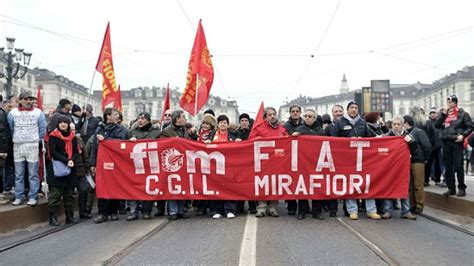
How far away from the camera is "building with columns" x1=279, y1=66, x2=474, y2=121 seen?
8494 centimetres

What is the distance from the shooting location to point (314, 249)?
18.8ft

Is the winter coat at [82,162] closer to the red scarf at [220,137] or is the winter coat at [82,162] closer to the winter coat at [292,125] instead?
the red scarf at [220,137]

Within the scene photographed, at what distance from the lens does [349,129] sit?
8555 mm

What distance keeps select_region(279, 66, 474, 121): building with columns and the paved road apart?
52694 millimetres

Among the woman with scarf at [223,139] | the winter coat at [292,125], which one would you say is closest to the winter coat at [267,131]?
the winter coat at [292,125]

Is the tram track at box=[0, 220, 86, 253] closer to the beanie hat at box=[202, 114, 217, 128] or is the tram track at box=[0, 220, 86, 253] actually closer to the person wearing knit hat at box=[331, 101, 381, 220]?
the beanie hat at box=[202, 114, 217, 128]

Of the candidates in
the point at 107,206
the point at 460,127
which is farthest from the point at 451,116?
the point at 107,206

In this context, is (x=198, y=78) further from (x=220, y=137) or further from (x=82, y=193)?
(x=82, y=193)

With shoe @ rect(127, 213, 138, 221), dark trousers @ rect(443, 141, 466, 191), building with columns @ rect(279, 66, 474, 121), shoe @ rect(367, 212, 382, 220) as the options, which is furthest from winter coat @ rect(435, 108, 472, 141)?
building with columns @ rect(279, 66, 474, 121)

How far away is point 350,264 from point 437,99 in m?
102

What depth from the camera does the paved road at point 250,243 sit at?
5.32 metres

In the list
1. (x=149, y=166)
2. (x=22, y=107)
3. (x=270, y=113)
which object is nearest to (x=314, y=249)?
(x=270, y=113)

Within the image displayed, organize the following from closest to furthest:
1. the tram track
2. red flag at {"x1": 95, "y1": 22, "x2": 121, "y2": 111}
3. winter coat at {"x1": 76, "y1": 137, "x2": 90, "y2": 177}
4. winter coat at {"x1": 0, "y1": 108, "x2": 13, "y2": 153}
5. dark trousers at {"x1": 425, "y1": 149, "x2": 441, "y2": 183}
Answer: the tram track → winter coat at {"x1": 0, "y1": 108, "x2": 13, "y2": 153} → winter coat at {"x1": 76, "y1": 137, "x2": 90, "y2": 177} → red flag at {"x1": 95, "y1": 22, "x2": 121, "y2": 111} → dark trousers at {"x1": 425, "y1": 149, "x2": 441, "y2": 183}

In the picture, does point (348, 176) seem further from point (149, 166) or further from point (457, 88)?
point (457, 88)
